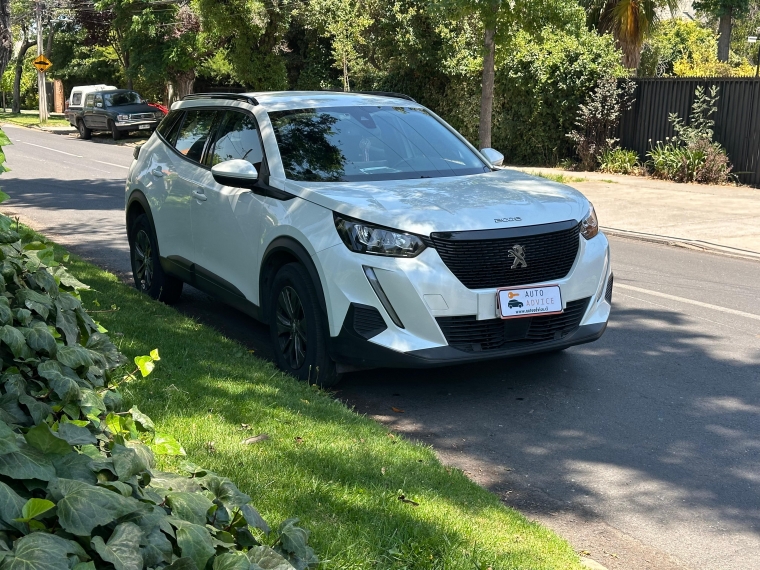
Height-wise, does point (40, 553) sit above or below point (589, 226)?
below

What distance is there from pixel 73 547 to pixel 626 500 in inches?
126

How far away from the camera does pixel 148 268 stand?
8.18m

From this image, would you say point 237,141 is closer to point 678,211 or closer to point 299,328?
point 299,328

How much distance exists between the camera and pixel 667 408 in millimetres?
5652

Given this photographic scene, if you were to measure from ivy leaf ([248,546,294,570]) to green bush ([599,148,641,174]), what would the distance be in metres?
19.3

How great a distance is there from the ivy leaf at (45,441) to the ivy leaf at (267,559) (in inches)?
20.5

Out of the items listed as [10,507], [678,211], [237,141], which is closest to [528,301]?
[237,141]

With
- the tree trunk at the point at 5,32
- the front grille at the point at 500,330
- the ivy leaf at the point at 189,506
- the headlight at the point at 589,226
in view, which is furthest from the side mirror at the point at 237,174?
the ivy leaf at the point at 189,506

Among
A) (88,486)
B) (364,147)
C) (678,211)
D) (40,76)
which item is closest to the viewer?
(88,486)

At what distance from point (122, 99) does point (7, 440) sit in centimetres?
3543

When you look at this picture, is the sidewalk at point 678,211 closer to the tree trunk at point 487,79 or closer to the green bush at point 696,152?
the green bush at point 696,152

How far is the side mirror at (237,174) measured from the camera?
19.9 ft

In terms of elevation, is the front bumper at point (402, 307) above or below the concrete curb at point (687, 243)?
above

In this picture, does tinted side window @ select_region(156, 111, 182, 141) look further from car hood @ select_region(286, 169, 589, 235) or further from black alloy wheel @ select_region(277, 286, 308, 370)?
black alloy wheel @ select_region(277, 286, 308, 370)
